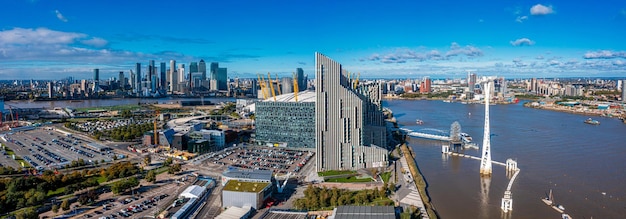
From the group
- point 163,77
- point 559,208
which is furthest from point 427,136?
point 163,77

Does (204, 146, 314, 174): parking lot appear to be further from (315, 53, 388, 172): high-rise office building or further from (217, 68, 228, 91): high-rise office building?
(217, 68, 228, 91): high-rise office building

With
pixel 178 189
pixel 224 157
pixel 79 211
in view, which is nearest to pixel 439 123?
pixel 224 157

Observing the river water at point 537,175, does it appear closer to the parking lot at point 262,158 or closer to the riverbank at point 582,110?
the parking lot at point 262,158

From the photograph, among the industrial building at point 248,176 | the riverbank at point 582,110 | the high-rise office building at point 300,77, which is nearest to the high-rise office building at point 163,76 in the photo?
the high-rise office building at point 300,77

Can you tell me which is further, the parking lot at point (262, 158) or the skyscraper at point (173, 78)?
the skyscraper at point (173, 78)

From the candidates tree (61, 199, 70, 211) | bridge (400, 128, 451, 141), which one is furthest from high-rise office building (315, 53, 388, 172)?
tree (61, 199, 70, 211)

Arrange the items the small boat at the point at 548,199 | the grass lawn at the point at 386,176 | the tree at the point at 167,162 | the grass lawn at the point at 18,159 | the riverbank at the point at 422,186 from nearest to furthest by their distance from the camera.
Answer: the riverbank at the point at 422,186 → the small boat at the point at 548,199 → the grass lawn at the point at 386,176 → the tree at the point at 167,162 → the grass lawn at the point at 18,159

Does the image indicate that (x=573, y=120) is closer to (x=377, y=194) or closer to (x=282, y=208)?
(x=377, y=194)

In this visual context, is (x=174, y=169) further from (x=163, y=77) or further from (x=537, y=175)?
(x=163, y=77)
